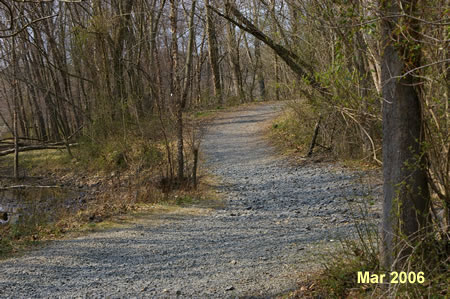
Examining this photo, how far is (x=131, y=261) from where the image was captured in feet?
20.9

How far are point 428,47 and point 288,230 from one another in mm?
4217

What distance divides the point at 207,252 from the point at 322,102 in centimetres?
485

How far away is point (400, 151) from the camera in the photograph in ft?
12.5

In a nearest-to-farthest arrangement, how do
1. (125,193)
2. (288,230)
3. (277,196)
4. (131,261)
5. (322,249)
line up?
(322,249) → (131,261) → (288,230) → (277,196) → (125,193)

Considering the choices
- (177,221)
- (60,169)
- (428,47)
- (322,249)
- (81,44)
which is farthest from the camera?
(60,169)

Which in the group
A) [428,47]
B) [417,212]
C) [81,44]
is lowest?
[417,212]

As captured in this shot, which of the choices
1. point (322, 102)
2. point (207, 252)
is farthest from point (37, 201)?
point (322, 102)

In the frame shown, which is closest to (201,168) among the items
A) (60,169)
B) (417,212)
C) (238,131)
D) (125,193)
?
(125,193)

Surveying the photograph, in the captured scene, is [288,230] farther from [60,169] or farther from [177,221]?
[60,169]
